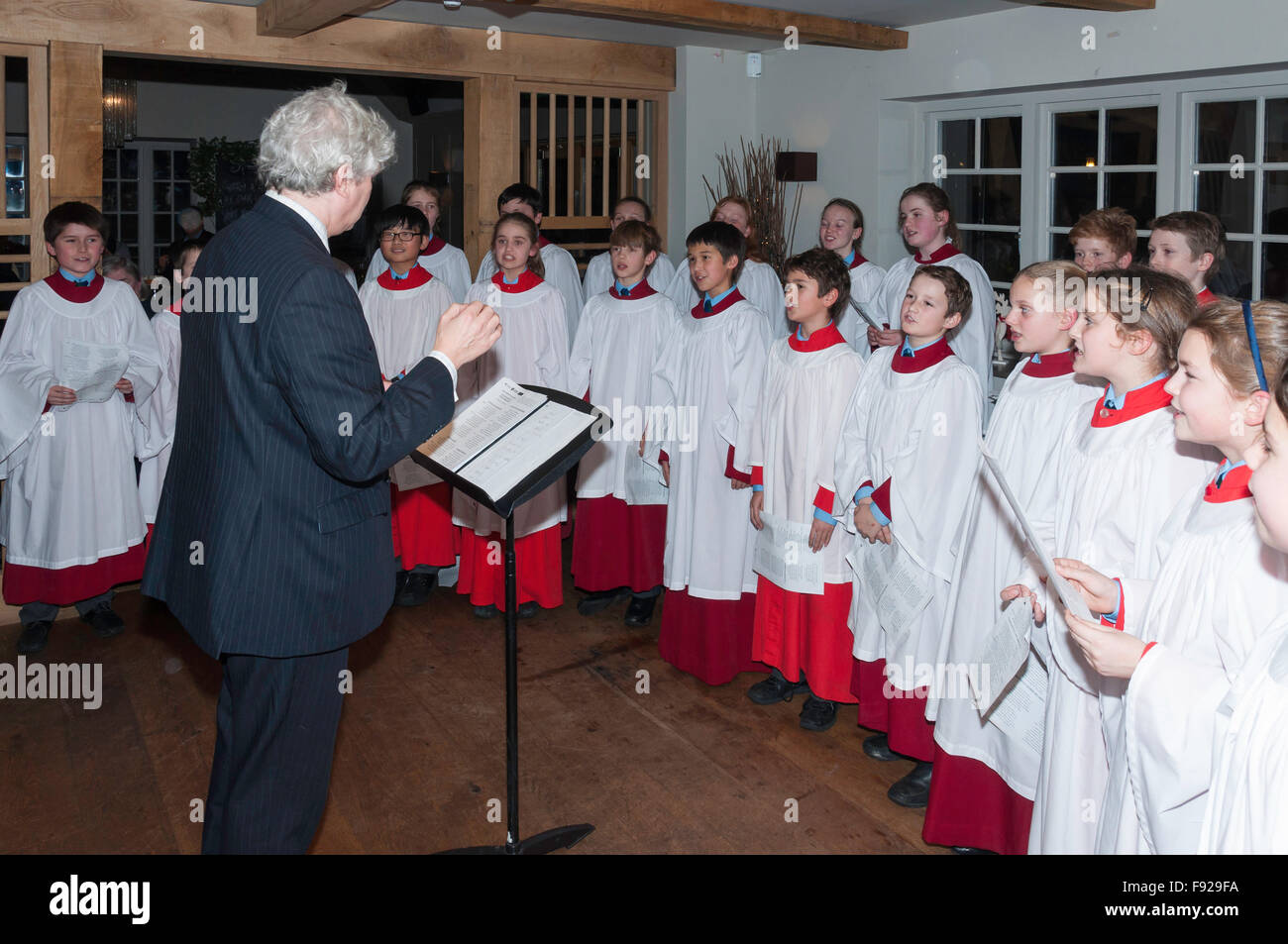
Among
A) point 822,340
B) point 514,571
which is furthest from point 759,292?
point 514,571

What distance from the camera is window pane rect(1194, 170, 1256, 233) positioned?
4969mm

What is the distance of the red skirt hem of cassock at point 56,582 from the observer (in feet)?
14.9

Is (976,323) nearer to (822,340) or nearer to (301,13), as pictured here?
(822,340)

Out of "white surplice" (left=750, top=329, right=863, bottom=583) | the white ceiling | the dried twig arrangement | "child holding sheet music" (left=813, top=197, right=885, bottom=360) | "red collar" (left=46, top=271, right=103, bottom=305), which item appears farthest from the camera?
the dried twig arrangement

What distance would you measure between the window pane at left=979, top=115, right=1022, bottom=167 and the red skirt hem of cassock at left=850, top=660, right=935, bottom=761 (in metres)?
3.45

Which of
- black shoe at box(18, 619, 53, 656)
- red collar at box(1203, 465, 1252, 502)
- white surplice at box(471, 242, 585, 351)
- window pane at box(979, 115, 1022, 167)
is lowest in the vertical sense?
black shoe at box(18, 619, 53, 656)

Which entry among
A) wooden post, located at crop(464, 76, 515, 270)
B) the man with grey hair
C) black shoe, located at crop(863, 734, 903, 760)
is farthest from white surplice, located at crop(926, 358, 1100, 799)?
wooden post, located at crop(464, 76, 515, 270)

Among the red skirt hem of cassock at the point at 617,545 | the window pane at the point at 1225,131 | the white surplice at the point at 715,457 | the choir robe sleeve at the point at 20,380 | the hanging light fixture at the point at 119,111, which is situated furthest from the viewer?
the hanging light fixture at the point at 119,111

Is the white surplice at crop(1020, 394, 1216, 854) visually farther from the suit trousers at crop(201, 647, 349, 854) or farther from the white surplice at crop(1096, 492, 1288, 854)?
the suit trousers at crop(201, 647, 349, 854)

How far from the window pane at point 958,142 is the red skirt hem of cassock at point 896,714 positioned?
367cm

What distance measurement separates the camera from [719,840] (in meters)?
3.09

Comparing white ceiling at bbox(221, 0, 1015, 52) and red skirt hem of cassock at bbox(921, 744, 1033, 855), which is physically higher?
white ceiling at bbox(221, 0, 1015, 52)

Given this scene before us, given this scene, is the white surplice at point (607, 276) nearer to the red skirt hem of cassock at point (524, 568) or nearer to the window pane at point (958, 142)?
the window pane at point (958, 142)

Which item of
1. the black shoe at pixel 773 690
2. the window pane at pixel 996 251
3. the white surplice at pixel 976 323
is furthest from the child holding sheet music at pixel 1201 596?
the window pane at pixel 996 251
